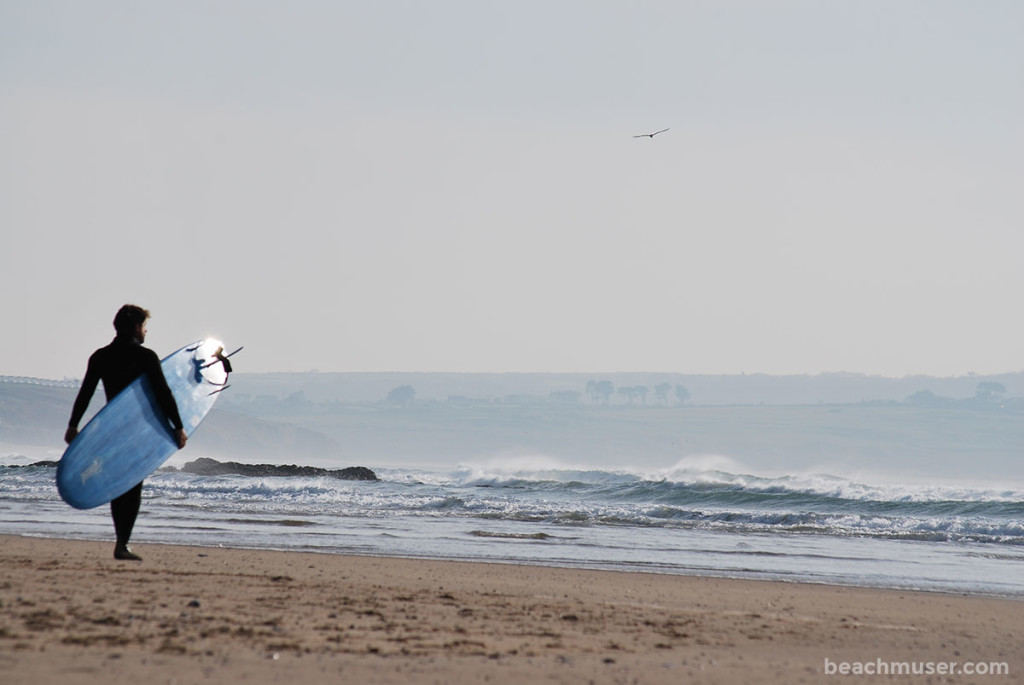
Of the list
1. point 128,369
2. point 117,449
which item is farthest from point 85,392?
point 117,449

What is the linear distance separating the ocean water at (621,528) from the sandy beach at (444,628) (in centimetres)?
243

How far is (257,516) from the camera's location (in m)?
16.0

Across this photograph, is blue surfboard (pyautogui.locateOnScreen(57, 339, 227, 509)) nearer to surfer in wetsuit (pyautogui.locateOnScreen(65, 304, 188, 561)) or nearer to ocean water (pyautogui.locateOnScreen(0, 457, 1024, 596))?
surfer in wetsuit (pyautogui.locateOnScreen(65, 304, 188, 561))

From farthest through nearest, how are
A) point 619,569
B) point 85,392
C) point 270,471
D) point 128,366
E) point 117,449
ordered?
point 270,471, point 619,569, point 117,449, point 128,366, point 85,392

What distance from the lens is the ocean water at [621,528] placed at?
36.2 feet

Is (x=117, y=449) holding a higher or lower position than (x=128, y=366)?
lower

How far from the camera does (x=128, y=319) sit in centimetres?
707

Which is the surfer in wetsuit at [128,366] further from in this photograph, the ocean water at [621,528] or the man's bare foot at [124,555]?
the ocean water at [621,528]

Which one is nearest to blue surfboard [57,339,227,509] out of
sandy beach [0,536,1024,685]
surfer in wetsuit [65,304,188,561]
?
surfer in wetsuit [65,304,188,561]

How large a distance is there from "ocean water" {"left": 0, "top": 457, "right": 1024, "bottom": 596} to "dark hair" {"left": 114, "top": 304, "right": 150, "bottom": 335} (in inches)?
149

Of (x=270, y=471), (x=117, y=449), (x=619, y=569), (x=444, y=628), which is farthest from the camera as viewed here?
(x=270, y=471)

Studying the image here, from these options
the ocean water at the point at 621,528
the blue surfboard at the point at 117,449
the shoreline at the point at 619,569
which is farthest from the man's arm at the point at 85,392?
the ocean water at the point at 621,528

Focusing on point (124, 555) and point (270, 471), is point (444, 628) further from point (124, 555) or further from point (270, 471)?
point (270, 471)

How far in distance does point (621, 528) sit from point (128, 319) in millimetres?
9953
